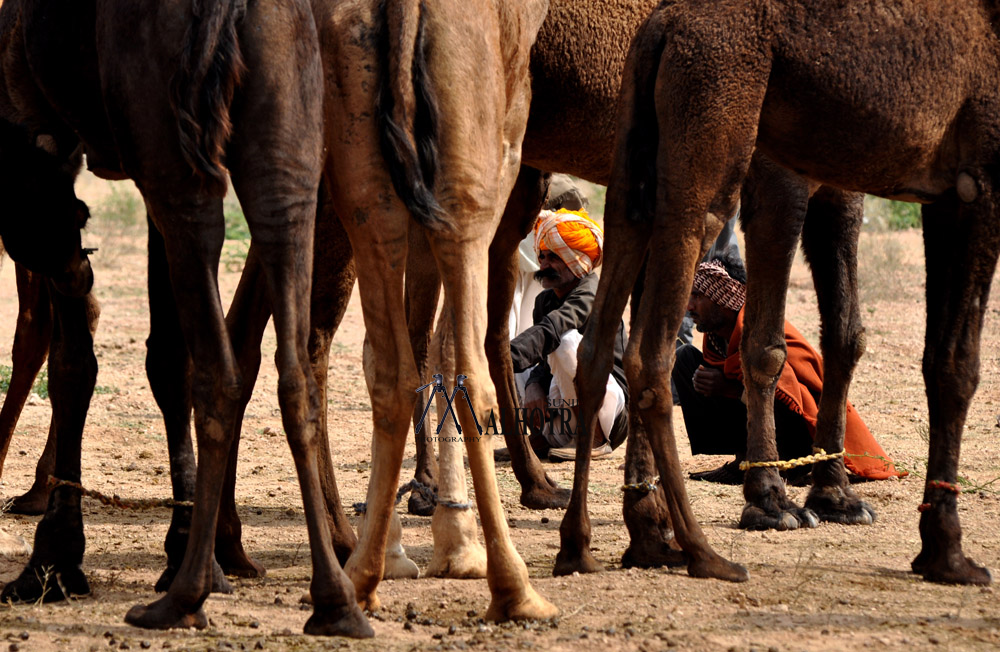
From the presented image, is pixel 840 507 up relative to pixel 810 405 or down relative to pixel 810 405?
down

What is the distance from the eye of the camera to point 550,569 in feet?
16.5

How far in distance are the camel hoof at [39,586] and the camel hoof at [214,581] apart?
289mm

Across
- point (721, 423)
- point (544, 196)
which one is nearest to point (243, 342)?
point (544, 196)

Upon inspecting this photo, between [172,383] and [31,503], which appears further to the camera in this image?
[31,503]

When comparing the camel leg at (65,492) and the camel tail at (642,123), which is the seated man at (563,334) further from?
the camel leg at (65,492)

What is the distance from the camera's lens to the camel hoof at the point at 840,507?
6.11 m

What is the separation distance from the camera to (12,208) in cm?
453

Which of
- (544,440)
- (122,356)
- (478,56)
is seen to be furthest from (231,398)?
(122,356)

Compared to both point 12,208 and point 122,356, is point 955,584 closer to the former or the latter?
point 12,208

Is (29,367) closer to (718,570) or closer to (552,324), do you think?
(552,324)

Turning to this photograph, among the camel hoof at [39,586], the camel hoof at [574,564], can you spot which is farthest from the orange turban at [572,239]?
the camel hoof at [39,586]

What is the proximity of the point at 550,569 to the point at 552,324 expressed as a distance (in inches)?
120

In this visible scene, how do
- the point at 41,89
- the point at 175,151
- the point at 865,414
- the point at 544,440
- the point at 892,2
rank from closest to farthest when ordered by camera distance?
1. the point at 175,151
2. the point at 41,89
3. the point at 892,2
4. the point at 544,440
5. the point at 865,414

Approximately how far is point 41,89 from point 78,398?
3.65ft
